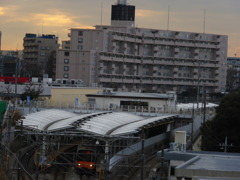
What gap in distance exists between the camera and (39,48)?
291 ft

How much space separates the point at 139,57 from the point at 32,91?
81.2 feet

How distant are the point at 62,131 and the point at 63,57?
4269cm

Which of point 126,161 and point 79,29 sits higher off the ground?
point 79,29

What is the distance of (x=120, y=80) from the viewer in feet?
235

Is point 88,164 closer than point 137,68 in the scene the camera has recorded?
Yes

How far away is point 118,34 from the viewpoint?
70.8 metres

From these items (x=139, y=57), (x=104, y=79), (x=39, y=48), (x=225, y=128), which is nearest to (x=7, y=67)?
(x=39, y=48)

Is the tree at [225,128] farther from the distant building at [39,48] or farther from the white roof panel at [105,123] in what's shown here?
the distant building at [39,48]

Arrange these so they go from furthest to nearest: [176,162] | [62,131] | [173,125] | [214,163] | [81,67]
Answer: [81,67], [173,125], [62,131], [176,162], [214,163]

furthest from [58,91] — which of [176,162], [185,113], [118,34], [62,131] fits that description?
[176,162]

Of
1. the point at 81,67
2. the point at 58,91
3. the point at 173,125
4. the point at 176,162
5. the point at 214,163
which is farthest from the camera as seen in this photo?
the point at 81,67

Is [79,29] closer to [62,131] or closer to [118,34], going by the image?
[118,34]

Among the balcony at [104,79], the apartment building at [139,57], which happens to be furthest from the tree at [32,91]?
the balcony at [104,79]

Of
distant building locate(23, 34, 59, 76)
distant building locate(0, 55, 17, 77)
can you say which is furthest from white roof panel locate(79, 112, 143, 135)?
distant building locate(23, 34, 59, 76)
